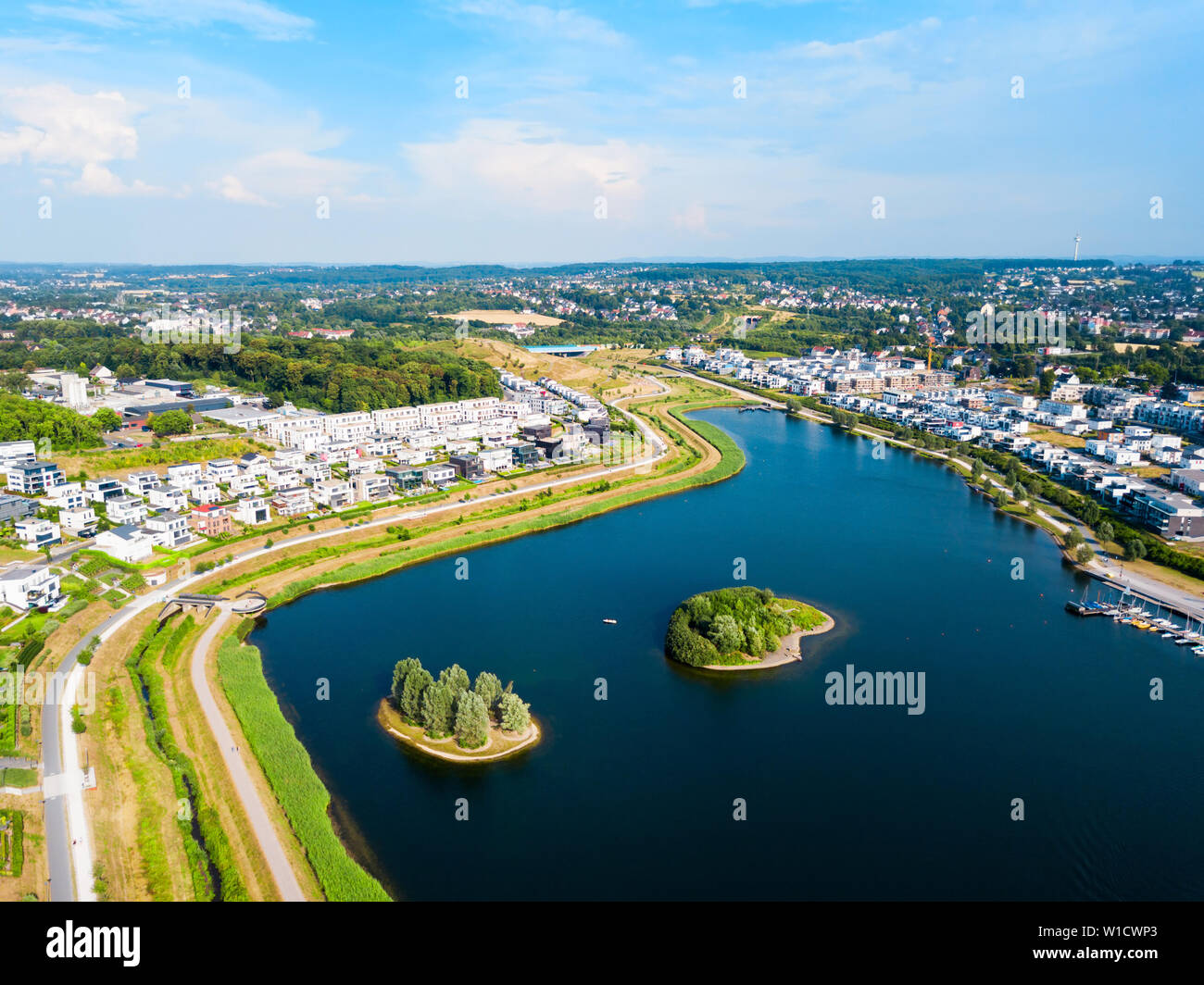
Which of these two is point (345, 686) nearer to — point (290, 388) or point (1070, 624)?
point (1070, 624)

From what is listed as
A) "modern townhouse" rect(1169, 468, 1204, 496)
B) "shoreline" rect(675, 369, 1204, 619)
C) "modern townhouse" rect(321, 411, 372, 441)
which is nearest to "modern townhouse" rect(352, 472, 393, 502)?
"modern townhouse" rect(321, 411, 372, 441)

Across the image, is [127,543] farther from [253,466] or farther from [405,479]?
[405,479]

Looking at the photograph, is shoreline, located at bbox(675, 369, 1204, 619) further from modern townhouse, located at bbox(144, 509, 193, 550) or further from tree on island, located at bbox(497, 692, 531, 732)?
modern townhouse, located at bbox(144, 509, 193, 550)

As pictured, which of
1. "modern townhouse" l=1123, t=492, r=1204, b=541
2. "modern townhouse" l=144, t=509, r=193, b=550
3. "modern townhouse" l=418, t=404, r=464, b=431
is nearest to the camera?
"modern townhouse" l=144, t=509, r=193, b=550

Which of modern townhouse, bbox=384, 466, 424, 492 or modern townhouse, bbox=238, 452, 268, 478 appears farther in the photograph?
modern townhouse, bbox=384, 466, 424, 492

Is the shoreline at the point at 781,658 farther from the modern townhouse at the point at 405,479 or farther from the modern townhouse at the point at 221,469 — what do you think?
the modern townhouse at the point at 221,469

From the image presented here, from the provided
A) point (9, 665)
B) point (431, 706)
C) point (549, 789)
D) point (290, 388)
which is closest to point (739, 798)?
point (549, 789)

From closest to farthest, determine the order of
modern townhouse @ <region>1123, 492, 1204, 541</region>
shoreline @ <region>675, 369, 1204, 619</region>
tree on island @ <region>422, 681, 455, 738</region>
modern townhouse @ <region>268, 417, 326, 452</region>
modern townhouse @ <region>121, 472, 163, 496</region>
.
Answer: tree on island @ <region>422, 681, 455, 738</region>
shoreline @ <region>675, 369, 1204, 619</region>
modern townhouse @ <region>1123, 492, 1204, 541</region>
modern townhouse @ <region>121, 472, 163, 496</region>
modern townhouse @ <region>268, 417, 326, 452</region>
